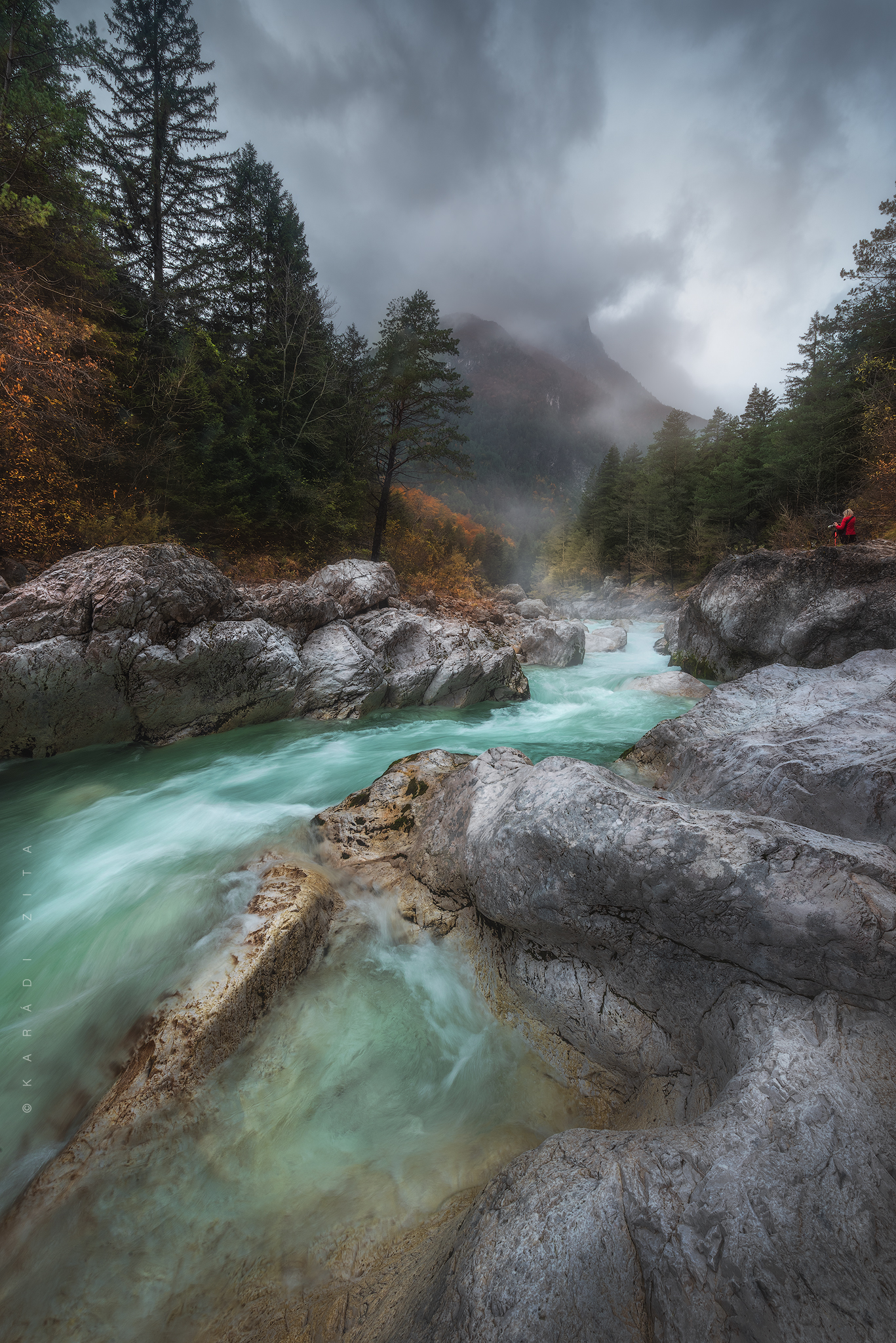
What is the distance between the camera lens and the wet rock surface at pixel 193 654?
6691 millimetres

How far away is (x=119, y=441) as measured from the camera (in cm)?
1177

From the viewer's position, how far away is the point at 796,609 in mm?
10016

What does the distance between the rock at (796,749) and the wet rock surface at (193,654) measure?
18.1 ft

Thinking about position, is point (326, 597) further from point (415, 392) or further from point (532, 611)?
point (532, 611)

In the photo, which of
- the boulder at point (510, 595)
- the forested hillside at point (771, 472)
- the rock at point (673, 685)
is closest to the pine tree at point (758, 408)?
the forested hillside at point (771, 472)

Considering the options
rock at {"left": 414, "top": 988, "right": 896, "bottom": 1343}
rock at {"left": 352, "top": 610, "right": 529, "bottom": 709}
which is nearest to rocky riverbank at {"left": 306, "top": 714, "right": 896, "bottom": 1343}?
rock at {"left": 414, "top": 988, "right": 896, "bottom": 1343}

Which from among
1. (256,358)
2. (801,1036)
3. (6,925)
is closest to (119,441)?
(256,358)

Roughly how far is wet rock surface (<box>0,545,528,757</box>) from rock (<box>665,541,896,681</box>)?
5603 millimetres

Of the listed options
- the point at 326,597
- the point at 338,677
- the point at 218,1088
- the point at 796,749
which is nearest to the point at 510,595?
the point at 326,597

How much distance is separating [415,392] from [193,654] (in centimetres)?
1310

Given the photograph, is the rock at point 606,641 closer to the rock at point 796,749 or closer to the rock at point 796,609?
the rock at point 796,609

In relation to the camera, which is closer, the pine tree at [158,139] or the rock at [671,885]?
the rock at [671,885]

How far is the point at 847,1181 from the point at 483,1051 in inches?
77.6

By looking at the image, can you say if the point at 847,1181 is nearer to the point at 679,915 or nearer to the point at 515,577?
the point at 679,915
